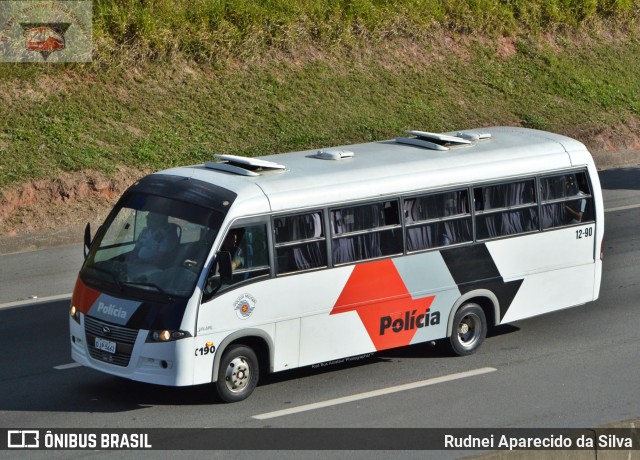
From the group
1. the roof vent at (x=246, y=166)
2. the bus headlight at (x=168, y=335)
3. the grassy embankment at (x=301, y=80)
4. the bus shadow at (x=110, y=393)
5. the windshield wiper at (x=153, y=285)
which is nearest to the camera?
the bus headlight at (x=168, y=335)

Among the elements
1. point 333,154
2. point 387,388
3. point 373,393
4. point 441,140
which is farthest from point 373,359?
point 441,140

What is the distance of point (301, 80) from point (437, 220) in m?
13.5

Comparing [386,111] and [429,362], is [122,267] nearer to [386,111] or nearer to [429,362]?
[429,362]

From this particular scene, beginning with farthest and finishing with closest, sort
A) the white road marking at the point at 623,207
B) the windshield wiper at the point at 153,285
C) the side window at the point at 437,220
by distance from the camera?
1. the white road marking at the point at 623,207
2. the side window at the point at 437,220
3. the windshield wiper at the point at 153,285

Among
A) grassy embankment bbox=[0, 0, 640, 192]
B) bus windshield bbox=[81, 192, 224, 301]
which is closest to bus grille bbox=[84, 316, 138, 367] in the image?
bus windshield bbox=[81, 192, 224, 301]

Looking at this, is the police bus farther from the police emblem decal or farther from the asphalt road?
the asphalt road

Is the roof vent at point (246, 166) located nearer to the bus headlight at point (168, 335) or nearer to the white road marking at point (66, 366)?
the bus headlight at point (168, 335)

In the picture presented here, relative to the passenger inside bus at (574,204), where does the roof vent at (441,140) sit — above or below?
above

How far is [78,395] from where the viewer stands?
38.3ft

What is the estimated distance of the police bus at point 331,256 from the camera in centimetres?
1102

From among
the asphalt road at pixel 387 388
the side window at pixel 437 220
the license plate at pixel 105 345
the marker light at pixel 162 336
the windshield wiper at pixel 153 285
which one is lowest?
the asphalt road at pixel 387 388

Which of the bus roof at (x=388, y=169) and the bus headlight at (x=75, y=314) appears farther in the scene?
the bus roof at (x=388, y=169)

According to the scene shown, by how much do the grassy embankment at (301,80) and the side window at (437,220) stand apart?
9583mm

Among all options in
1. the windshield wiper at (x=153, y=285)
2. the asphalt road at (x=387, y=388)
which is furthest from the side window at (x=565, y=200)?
the windshield wiper at (x=153, y=285)
